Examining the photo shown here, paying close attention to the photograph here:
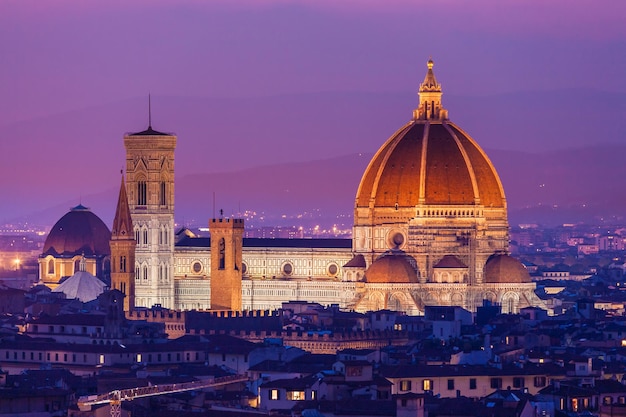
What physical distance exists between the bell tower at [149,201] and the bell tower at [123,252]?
24.9 feet

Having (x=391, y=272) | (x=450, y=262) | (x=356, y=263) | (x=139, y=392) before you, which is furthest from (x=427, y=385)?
(x=356, y=263)

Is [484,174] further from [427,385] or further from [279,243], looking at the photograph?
[427,385]

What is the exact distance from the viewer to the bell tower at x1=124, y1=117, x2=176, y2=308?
587 feet

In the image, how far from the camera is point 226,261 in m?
175

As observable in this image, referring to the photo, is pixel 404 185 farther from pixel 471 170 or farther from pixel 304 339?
pixel 304 339

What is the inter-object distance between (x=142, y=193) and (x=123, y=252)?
11.3m

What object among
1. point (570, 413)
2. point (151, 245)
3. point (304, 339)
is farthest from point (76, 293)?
point (570, 413)

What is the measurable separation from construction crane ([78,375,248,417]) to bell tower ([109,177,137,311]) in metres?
57.5

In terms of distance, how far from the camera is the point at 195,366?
115188 mm

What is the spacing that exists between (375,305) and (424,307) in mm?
4307

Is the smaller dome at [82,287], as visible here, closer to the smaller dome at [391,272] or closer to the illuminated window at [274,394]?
the smaller dome at [391,272]

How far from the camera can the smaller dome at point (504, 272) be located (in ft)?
563

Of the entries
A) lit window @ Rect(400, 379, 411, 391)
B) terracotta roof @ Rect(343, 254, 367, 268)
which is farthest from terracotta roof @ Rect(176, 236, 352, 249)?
lit window @ Rect(400, 379, 411, 391)

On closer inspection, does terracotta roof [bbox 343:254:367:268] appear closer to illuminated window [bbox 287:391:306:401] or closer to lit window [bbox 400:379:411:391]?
lit window [bbox 400:379:411:391]
